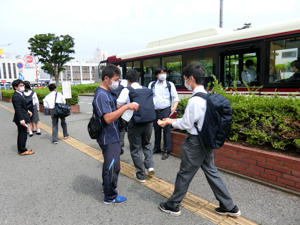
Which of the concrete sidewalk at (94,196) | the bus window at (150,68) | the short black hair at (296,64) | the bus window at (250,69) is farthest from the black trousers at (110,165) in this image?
the bus window at (150,68)

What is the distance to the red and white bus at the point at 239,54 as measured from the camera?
558cm

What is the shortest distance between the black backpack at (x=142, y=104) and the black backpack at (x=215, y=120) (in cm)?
120

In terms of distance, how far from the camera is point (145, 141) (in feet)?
11.8

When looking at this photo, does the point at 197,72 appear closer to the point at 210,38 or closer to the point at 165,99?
the point at 165,99

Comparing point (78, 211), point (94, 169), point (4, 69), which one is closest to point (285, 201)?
point (78, 211)

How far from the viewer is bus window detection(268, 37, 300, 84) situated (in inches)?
Result: 215

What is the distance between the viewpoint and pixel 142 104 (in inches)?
132

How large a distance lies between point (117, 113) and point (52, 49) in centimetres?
3720

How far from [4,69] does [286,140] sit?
12385cm

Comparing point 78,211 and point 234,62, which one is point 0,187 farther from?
point 234,62

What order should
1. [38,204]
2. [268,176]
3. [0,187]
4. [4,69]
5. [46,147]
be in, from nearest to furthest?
[38,204] < [268,176] < [0,187] < [46,147] < [4,69]

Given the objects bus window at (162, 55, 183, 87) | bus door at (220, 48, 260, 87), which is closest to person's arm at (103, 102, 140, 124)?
bus door at (220, 48, 260, 87)

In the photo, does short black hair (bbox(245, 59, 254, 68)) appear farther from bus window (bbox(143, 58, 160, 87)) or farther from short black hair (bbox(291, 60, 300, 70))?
bus window (bbox(143, 58, 160, 87))

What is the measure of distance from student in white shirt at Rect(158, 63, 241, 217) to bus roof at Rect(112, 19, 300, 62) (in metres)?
4.52
